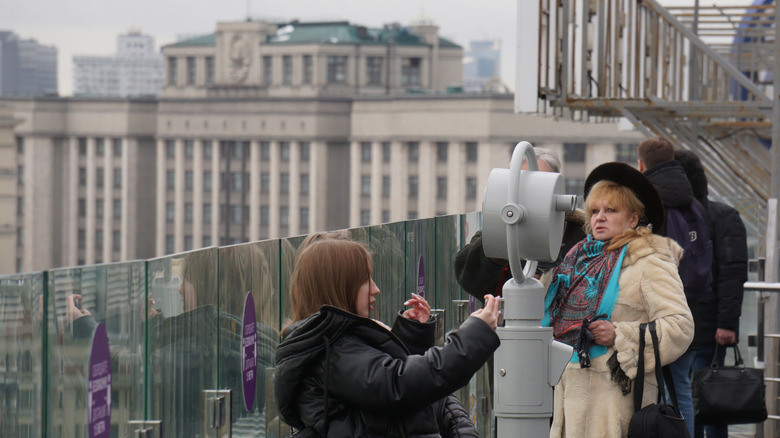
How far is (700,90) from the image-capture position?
1873 cm

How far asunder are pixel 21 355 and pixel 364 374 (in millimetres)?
891

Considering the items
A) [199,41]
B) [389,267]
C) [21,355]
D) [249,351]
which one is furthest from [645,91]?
[199,41]

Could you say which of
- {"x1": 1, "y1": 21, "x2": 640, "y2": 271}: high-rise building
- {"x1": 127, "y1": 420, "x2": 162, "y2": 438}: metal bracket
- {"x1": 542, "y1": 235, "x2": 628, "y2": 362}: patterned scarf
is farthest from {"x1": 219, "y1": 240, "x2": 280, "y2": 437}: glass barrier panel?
{"x1": 1, "y1": 21, "x2": 640, "y2": 271}: high-rise building

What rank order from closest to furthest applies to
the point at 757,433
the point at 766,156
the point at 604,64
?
the point at 757,433, the point at 604,64, the point at 766,156

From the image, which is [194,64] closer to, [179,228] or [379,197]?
[179,228]

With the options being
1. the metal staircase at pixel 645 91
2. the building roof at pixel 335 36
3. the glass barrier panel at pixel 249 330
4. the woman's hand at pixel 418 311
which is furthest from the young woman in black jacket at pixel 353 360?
the building roof at pixel 335 36

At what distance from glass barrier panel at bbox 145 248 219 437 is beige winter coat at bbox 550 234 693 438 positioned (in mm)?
1519

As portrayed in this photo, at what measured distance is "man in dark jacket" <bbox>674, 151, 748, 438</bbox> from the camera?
6820 millimetres

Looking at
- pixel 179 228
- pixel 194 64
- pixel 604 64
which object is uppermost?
pixel 194 64

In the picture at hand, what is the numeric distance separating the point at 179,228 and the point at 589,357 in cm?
13069

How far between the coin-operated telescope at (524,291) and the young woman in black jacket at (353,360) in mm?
193

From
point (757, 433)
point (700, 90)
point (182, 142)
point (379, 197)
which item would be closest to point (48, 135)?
point (182, 142)

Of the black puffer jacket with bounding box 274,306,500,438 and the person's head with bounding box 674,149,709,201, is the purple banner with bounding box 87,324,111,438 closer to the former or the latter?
the black puffer jacket with bounding box 274,306,500,438

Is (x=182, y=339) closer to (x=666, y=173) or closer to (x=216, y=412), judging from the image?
(x=216, y=412)
